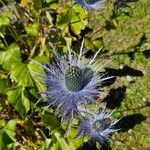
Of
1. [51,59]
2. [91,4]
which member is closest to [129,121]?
[51,59]

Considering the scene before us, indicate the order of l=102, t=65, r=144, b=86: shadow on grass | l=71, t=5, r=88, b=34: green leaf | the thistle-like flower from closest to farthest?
the thistle-like flower < l=71, t=5, r=88, b=34: green leaf < l=102, t=65, r=144, b=86: shadow on grass

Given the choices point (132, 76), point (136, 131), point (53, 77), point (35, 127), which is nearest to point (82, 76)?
point (53, 77)

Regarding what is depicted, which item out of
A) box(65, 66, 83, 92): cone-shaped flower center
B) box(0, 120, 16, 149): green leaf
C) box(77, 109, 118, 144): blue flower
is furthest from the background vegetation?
box(65, 66, 83, 92): cone-shaped flower center

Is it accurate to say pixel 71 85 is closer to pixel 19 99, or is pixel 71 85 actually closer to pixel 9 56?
pixel 19 99

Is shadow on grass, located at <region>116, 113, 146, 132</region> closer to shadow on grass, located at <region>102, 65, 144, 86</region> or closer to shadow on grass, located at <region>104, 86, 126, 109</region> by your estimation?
shadow on grass, located at <region>104, 86, 126, 109</region>

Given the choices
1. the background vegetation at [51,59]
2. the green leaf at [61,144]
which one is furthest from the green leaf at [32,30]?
the green leaf at [61,144]

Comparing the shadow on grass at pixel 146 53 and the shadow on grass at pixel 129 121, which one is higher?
the shadow on grass at pixel 146 53

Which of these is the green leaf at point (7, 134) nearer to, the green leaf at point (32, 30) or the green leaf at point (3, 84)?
the green leaf at point (3, 84)
